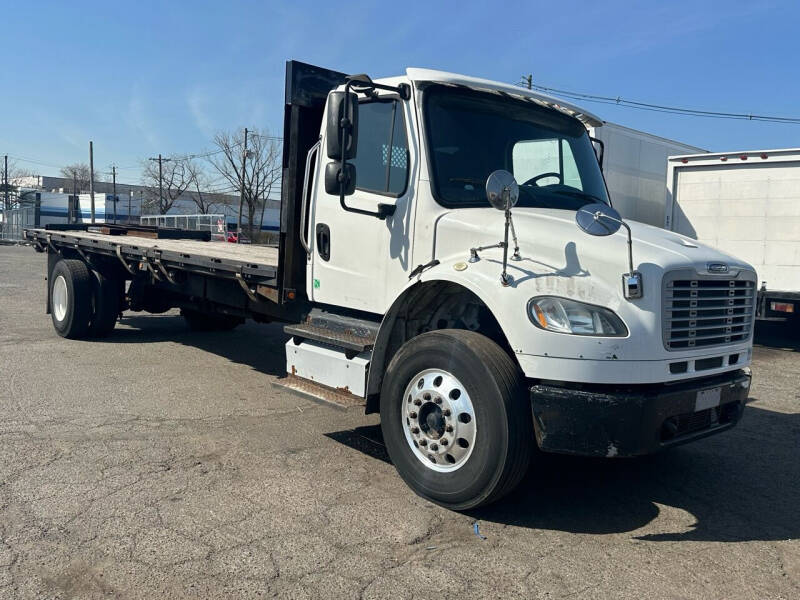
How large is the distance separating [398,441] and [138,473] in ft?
5.84

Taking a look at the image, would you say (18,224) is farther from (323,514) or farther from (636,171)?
(323,514)

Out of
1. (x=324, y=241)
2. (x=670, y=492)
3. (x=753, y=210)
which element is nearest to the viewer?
(x=670, y=492)

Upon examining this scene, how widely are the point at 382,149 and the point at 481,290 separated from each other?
59.3 inches

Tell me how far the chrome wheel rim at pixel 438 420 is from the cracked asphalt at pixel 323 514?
0.34 meters

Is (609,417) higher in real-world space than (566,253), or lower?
lower

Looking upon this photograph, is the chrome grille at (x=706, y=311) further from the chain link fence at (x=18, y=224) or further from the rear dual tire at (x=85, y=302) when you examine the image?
the chain link fence at (x=18, y=224)

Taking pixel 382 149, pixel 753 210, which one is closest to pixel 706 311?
pixel 382 149

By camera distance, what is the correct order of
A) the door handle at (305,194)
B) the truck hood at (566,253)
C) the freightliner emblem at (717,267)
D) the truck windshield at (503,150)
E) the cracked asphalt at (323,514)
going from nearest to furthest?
1. the cracked asphalt at (323,514)
2. the truck hood at (566,253)
3. the freightliner emblem at (717,267)
4. the truck windshield at (503,150)
5. the door handle at (305,194)

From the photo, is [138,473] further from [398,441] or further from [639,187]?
[639,187]

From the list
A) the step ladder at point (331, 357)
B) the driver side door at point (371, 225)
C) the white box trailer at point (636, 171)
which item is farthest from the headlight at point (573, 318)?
the white box trailer at point (636, 171)

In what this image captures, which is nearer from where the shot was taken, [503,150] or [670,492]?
[670,492]

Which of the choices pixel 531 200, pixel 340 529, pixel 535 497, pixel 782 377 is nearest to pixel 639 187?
pixel 782 377

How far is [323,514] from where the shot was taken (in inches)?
165

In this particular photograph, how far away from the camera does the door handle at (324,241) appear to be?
549 cm
